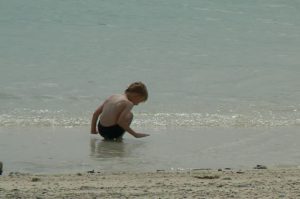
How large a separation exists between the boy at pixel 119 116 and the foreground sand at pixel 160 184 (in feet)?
5.70

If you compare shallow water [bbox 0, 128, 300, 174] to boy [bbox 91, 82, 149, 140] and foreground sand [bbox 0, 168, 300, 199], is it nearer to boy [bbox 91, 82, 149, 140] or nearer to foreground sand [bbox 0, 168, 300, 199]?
boy [bbox 91, 82, 149, 140]

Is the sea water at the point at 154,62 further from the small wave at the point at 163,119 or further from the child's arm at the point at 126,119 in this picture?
the child's arm at the point at 126,119

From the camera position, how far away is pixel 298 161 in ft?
23.2

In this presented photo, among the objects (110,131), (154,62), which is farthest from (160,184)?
(154,62)

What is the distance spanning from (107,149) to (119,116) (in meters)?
0.61

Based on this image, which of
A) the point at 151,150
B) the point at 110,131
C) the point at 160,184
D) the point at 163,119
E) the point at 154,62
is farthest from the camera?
the point at 154,62

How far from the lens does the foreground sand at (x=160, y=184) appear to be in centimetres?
517

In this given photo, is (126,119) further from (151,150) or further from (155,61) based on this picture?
(155,61)

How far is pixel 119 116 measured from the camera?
8.04 m

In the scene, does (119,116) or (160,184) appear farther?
(119,116)

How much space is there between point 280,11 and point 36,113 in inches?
437

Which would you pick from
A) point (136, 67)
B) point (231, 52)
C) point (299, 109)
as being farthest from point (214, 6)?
point (299, 109)

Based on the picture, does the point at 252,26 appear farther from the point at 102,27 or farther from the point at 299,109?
the point at 299,109

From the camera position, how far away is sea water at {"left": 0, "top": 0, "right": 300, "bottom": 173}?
359 inches
